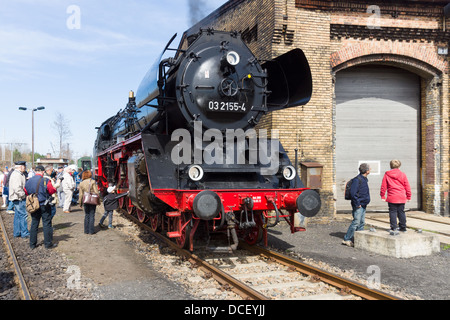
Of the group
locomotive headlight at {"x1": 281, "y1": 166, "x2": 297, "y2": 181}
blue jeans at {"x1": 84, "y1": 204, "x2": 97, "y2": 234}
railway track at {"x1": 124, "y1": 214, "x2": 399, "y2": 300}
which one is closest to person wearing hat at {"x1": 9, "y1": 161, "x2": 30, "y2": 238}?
blue jeans at {"x1": 84, "y1": 204, "x2": 97, "y2": 234}

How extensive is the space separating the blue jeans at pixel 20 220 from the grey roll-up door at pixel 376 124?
7751 mm

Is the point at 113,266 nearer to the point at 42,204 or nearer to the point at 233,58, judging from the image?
the point at 42,204

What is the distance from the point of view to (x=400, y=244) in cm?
608

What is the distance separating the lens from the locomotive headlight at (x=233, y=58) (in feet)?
18.4

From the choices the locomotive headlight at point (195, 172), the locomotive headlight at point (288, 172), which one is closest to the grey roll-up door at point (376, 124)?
the locomotive headlight at point (288, 172)

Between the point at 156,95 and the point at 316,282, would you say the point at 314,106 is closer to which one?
the point at 156,95

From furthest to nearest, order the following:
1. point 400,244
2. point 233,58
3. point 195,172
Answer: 1. point 400,244
2. point 233,58
3. point 195,172

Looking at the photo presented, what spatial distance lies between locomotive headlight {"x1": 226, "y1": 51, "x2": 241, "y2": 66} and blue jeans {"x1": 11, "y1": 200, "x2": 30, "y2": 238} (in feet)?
17.7

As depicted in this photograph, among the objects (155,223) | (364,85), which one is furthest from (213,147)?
(364,85)

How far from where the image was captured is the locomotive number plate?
5.62 meters

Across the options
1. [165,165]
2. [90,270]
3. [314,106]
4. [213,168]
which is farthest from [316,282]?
[314,106]

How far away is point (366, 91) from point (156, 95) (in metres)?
6.97

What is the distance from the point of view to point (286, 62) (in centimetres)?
659

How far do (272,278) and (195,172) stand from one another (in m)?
1.73
